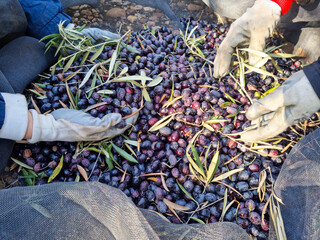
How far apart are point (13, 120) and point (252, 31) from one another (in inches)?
63.3

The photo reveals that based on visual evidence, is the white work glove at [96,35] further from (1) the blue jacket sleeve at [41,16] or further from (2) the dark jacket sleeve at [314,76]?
(2) the dark jacket sleeve at [314,76]

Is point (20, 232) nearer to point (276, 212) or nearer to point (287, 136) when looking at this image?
point (276, 212)

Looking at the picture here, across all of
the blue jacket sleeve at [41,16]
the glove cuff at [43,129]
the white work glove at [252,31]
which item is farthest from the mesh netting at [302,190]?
the blue jacket sleeve at [41,16]

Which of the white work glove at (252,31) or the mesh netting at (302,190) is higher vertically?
the white work glove at (252,31)

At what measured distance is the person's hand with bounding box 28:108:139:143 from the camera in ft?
4.94

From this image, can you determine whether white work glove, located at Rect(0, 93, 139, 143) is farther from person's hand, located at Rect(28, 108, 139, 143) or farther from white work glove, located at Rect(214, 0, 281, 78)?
white work glove, located at Rect(214, 0, 281, 78)

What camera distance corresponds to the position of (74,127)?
150cm

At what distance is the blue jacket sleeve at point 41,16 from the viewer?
2049 mm

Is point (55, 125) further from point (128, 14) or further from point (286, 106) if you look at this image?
point (128, 14)

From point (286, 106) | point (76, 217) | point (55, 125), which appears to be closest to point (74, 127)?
point (55, 125)

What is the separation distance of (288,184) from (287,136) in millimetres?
492

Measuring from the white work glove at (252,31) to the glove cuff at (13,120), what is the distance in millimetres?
1273

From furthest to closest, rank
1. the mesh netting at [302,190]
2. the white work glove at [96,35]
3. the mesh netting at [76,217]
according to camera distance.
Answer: the white work glove at [96,35], the mesh netting at [302,190], the mesh netting at [76,217]

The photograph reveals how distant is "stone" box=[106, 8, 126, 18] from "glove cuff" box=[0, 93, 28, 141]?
1.78m
